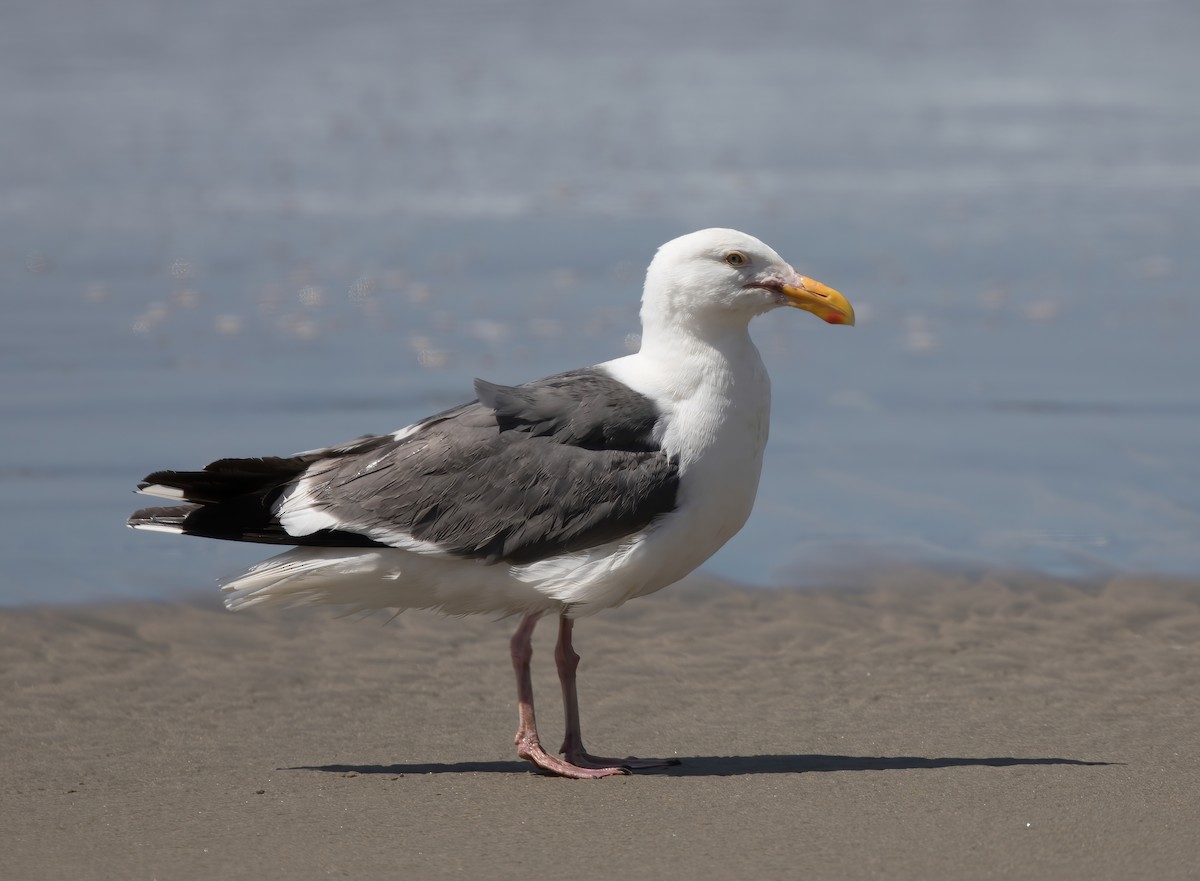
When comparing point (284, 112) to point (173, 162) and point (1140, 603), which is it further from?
point (1140, 603)

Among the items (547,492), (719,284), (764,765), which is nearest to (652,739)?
(764,765)

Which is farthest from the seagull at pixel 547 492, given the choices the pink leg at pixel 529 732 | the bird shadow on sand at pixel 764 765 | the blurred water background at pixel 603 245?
the blurred water background at pixel 603 245

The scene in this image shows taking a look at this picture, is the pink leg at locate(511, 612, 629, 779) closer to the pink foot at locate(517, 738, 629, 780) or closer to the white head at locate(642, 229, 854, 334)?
the pink foot at locate(517, 738, 629, 780)

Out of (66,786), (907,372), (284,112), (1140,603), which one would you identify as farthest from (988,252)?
(66,786)

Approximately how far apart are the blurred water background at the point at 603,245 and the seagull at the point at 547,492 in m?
2.34

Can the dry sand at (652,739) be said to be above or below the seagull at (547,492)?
below

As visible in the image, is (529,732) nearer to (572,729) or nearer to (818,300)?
(572,729)

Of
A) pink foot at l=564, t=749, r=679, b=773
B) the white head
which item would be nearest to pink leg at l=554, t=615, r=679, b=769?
pink foot at l=564, t=749, r=679, b=773

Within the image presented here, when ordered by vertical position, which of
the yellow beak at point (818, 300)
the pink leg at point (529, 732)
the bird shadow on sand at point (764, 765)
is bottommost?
the bird shadow on sand at point (764, 765)

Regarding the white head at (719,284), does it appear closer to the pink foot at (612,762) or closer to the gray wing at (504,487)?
the gray wing at (504,487)

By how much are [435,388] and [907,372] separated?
10.4 feet

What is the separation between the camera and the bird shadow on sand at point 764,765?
5.81 metres

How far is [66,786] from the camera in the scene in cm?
570

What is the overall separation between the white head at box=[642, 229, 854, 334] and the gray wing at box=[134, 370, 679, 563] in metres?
0.39
